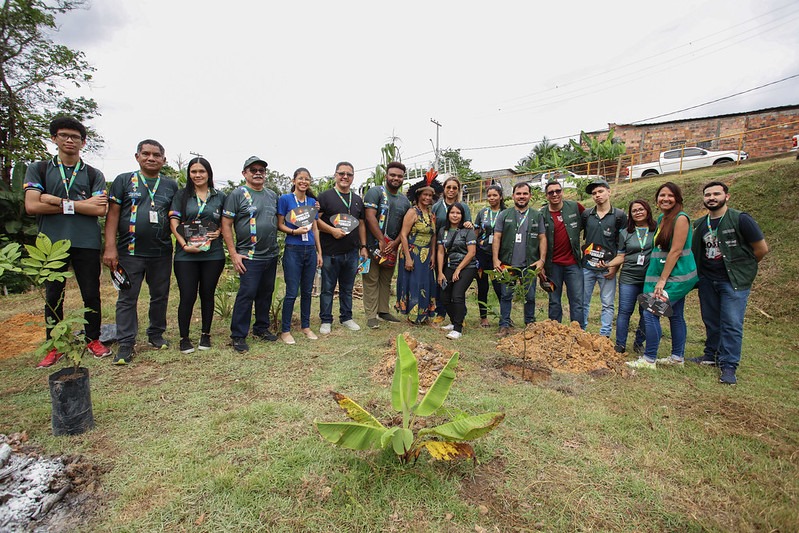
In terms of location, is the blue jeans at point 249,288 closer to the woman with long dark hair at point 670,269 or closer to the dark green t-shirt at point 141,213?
the dark green t-shirt at point 141,213

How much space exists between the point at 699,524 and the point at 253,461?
7.15 ft

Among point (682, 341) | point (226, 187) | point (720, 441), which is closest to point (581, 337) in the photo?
point (682, 341)

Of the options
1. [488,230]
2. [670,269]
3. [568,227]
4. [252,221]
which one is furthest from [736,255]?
[252,221]

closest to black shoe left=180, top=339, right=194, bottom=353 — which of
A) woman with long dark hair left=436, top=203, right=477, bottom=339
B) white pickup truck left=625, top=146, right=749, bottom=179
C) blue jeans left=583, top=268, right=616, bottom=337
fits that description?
woman with long dark hair left=436, top=203, right=477, bottom=339

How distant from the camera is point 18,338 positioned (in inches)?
173

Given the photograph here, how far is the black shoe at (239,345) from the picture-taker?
4.00m

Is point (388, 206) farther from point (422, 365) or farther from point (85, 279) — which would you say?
point (85, 279)

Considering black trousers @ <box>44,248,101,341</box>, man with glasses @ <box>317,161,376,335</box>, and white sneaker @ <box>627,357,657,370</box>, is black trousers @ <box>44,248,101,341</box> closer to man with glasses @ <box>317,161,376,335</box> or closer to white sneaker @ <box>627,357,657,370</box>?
man with glasses @ <box>317,161,376,335</box>

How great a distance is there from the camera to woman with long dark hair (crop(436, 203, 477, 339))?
4738 mm

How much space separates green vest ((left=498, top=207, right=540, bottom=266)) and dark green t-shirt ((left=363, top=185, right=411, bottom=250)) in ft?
4.05

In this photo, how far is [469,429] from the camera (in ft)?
6.40

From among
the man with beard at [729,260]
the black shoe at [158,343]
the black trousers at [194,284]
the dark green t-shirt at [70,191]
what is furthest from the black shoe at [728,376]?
the dark green t-shirt at [70,191]

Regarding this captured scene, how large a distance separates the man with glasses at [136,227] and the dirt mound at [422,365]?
2.34 meters

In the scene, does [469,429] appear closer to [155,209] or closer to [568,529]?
[568,529]
